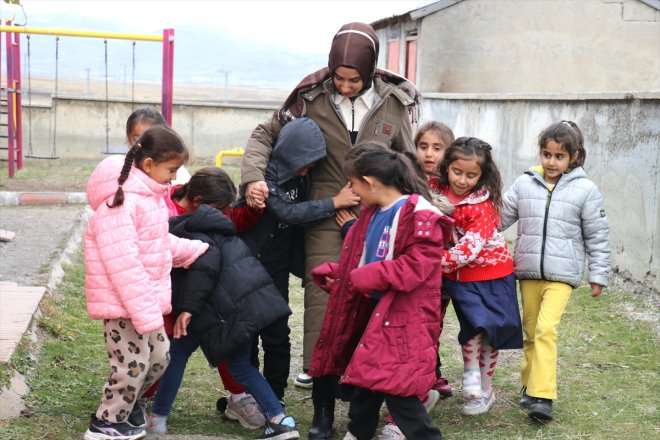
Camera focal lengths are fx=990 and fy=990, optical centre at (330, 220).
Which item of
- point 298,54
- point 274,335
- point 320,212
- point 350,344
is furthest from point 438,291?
point 298,54

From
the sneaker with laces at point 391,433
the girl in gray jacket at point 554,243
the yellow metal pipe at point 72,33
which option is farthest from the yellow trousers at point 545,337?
the yellow metal pipe at point 72,33

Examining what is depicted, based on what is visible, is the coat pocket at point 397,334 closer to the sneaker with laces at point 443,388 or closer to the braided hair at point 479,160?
the braided hair at point 479,160

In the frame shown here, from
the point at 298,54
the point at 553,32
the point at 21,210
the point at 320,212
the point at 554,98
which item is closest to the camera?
the point at 320,212

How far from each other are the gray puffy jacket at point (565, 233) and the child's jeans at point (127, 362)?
187 cm

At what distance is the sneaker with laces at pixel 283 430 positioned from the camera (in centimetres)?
444

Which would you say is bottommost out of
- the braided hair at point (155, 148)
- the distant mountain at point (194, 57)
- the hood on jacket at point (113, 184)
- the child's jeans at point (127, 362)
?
the child's jeans at point (127, 362)

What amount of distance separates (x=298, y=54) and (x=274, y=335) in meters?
172

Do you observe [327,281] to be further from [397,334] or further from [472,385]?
[472,385]

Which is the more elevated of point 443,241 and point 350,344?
point 443,241

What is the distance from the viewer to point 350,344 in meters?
4.37

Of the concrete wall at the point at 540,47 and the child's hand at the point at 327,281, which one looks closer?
the child's hand at the point at 327,281

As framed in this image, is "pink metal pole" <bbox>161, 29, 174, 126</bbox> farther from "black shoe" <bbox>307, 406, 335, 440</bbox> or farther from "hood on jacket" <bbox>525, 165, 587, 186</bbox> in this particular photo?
"black shoe" <bbox>307, 406, 335, 440</bbox>

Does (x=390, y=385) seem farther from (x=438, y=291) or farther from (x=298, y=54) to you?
(x=298, y=54)

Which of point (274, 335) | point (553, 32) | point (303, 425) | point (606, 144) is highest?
point (553, 32)
